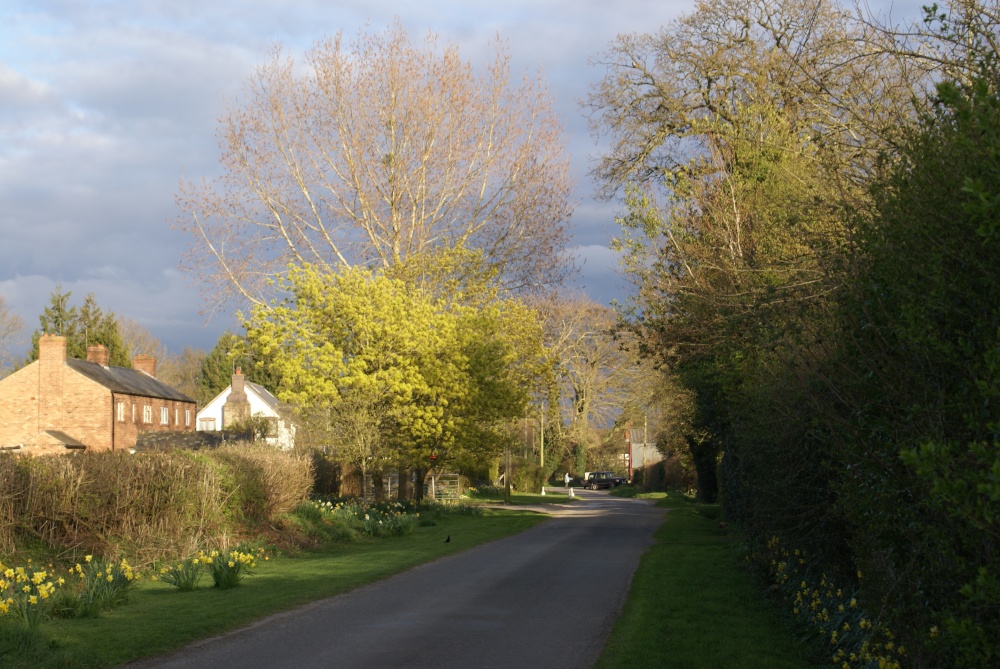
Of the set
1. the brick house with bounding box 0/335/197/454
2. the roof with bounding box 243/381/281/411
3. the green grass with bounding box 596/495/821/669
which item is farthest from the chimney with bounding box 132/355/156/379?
the green grass with bounding box 596/495/821/669

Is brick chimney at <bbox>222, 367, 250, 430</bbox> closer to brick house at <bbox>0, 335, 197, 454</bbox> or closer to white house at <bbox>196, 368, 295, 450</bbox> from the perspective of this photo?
white house at <bbox>196, 368, 295, 450</bbox>

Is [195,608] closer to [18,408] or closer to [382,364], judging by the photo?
[382,364]

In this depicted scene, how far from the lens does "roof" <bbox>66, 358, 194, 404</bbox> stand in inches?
2093

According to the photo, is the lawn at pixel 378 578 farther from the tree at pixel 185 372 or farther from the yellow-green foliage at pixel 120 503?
the tree at pixel 185 372

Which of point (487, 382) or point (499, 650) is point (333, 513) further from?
point (499, 650)

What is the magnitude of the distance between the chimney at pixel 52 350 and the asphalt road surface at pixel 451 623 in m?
39.6

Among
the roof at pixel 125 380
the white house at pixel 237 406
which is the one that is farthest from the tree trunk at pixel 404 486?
the white house at pixel 237 406

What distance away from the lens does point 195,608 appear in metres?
12.6

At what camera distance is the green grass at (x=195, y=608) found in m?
9.30

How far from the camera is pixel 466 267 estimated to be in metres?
35.3

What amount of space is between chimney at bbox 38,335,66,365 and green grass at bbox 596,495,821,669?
139ft

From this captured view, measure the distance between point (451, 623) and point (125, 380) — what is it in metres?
50.7

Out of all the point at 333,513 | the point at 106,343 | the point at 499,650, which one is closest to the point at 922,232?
the point at 499,650

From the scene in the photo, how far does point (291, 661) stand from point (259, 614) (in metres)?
2.99
